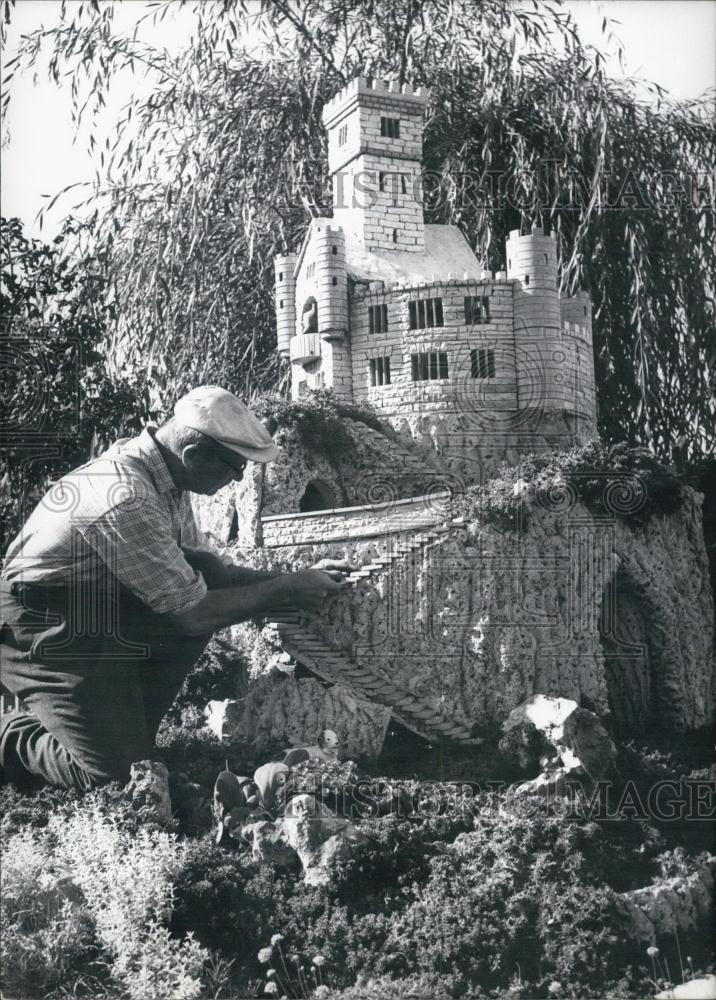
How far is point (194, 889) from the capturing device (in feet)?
18.2

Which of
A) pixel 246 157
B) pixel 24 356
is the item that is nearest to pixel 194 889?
pixel 24 356

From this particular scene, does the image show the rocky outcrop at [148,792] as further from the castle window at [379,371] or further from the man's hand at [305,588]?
the castle window at [379,371]

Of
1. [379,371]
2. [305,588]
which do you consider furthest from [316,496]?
[305,588]

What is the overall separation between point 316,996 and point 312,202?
6.34 metres

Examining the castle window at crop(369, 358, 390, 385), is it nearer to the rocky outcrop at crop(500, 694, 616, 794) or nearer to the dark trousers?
the rocky outcrop at crop(500, 694, 616, 794)

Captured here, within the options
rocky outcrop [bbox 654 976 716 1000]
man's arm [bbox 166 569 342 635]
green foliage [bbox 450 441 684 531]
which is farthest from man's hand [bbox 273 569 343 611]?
rocky outcrop [bbox 654 976 716 1000]

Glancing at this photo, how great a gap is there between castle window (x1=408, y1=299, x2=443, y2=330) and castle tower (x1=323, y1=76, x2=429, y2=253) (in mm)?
805

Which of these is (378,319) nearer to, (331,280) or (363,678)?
(331,280)

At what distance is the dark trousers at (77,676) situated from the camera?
5652 mm

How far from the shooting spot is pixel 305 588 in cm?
623

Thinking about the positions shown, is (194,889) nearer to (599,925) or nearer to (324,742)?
(324,742)

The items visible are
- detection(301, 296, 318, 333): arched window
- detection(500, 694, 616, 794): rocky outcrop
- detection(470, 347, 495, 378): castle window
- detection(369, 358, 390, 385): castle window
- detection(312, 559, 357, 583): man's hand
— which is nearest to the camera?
detection(500, 694, 616, 794): rocky outcrop

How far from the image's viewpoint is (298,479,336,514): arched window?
9.52 meters

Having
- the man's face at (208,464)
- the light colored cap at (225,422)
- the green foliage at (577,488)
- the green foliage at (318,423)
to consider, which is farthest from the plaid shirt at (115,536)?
the green foliage at (318,423)
